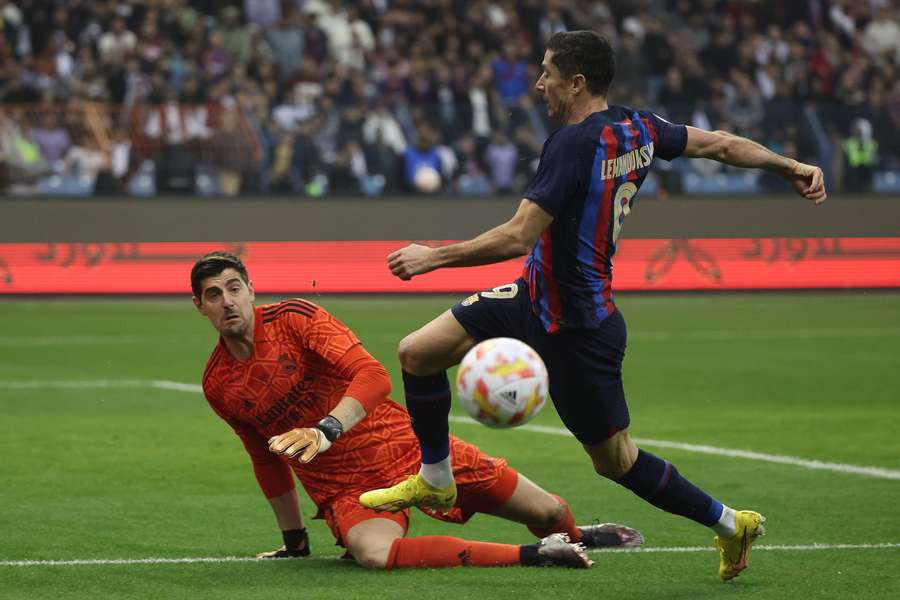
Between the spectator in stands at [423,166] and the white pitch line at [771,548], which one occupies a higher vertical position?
the spectator in stands at [423,166]

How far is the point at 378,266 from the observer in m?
21.3

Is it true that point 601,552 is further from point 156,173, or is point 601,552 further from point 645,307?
point 156,173

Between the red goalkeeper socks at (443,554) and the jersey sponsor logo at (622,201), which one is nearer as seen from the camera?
the jersey sponsor logo at (622,201)

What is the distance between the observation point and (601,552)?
21.4 ft

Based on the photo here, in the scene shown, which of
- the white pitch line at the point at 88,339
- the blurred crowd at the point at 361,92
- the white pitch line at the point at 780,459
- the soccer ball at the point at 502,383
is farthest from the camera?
the blurred crowd at the point at 361,92

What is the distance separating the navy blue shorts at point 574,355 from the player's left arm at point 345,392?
46 cm

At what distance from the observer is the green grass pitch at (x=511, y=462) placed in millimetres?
5930

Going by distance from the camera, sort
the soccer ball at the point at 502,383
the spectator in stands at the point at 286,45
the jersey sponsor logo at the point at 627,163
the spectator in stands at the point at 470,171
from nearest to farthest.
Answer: the soccer ball at the point at 502,383 < the jersey sponsor logo at the point at 627,163 < the spectator in stands at the point at 470,171 < the spectator in stands at the point at 286,45

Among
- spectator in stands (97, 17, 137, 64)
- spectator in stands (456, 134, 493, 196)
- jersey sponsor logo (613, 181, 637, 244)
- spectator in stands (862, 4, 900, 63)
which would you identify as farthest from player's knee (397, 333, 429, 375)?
spectator in stands (862, 4, 900, 63)

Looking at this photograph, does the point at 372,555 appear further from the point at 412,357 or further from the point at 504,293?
the point at 504,293

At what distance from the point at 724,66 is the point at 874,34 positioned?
2937mm

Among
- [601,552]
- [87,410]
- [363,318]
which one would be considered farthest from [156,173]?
[601,552]

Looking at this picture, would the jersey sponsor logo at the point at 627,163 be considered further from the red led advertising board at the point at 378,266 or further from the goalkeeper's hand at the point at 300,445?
the red led advertising board at the point at 378,266

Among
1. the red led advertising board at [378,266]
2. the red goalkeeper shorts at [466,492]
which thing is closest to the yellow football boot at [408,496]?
the red goalkeeper shorts at [466,492]
